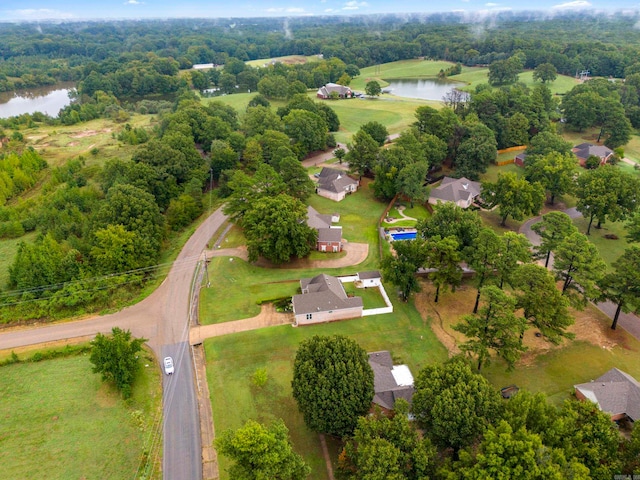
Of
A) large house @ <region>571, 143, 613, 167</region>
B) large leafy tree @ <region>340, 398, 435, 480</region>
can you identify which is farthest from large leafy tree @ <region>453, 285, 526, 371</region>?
large house @ <region>571, 143, 613, 167</region>

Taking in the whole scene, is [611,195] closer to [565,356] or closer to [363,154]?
[565,356]

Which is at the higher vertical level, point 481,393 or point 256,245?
point 481,393

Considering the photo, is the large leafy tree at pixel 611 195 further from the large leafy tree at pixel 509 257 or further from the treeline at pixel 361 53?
the treeline at pixel 361 53

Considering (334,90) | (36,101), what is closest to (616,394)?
(334,90)

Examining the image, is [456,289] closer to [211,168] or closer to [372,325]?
[372,325]

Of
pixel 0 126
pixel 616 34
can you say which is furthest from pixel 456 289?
pixel 616 34
